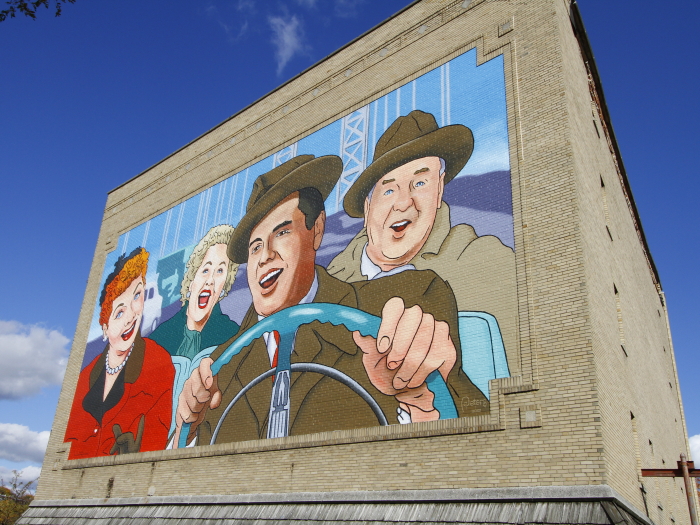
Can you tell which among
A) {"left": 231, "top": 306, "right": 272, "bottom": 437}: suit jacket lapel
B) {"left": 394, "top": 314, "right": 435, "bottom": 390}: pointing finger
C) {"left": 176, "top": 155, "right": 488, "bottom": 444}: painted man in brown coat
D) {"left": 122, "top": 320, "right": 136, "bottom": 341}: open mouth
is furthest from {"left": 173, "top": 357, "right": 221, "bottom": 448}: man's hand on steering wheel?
{"left": 394, "top": 314, "right": 435, "bottom": 390}: pointing finger

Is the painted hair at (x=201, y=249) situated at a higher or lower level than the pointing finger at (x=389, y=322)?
higher

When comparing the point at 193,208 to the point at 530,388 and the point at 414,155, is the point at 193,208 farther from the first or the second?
the point at 530,388

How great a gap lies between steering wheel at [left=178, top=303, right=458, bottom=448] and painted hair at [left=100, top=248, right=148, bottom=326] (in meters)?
6.26

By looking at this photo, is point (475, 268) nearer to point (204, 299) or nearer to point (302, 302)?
point (302, 302)

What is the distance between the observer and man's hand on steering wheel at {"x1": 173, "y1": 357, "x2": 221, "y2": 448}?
1537cm

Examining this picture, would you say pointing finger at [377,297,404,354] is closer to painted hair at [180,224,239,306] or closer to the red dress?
painted hair at [180,224,239,306]

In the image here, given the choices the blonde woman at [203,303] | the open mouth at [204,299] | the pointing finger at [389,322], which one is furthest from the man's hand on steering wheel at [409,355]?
the open mouth at [204,299]

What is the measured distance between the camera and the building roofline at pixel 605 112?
1486 centimetres

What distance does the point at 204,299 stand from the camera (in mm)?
17250

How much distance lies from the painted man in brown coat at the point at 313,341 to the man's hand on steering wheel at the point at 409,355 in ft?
0.06

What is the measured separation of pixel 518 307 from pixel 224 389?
764cm

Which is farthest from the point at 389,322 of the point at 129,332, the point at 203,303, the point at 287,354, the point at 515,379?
the point at 129,332

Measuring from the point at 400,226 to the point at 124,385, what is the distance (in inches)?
394

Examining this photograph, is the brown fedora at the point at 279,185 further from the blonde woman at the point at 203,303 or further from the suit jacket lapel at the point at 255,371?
the suit jacket lapel at the point at 255,371
